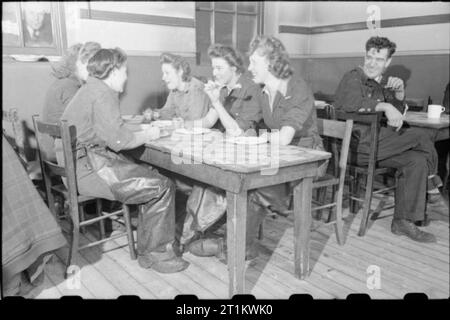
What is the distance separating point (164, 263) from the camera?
265 cm

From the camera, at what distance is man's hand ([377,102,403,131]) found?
321 centimetres

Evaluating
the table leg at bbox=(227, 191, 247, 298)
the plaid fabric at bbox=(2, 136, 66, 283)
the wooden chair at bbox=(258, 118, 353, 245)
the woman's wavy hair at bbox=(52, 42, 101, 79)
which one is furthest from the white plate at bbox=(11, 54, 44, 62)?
the table leg at bbox=(227, 191, 247, 298)

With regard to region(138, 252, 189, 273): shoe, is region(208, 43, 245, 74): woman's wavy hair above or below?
above

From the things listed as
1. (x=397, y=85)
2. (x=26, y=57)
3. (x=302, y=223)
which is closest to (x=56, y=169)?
(x=302, y=223)

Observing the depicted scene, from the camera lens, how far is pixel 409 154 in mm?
3258

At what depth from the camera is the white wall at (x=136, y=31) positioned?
13.6 ft

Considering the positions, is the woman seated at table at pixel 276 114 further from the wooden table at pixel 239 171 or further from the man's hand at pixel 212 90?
the man's hand at pixel 212 90

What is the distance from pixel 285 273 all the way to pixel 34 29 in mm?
3270

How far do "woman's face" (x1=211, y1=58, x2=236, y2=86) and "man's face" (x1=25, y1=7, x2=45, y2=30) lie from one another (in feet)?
6.31

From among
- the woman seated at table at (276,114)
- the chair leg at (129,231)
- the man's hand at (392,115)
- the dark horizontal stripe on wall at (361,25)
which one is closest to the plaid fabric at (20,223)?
the chair leg at (129,231)

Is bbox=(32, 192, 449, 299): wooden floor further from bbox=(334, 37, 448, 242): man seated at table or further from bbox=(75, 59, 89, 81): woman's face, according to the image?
bbox=(75, 59, 89, 81): woman's face

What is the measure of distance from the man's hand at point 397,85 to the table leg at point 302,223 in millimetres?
1837
